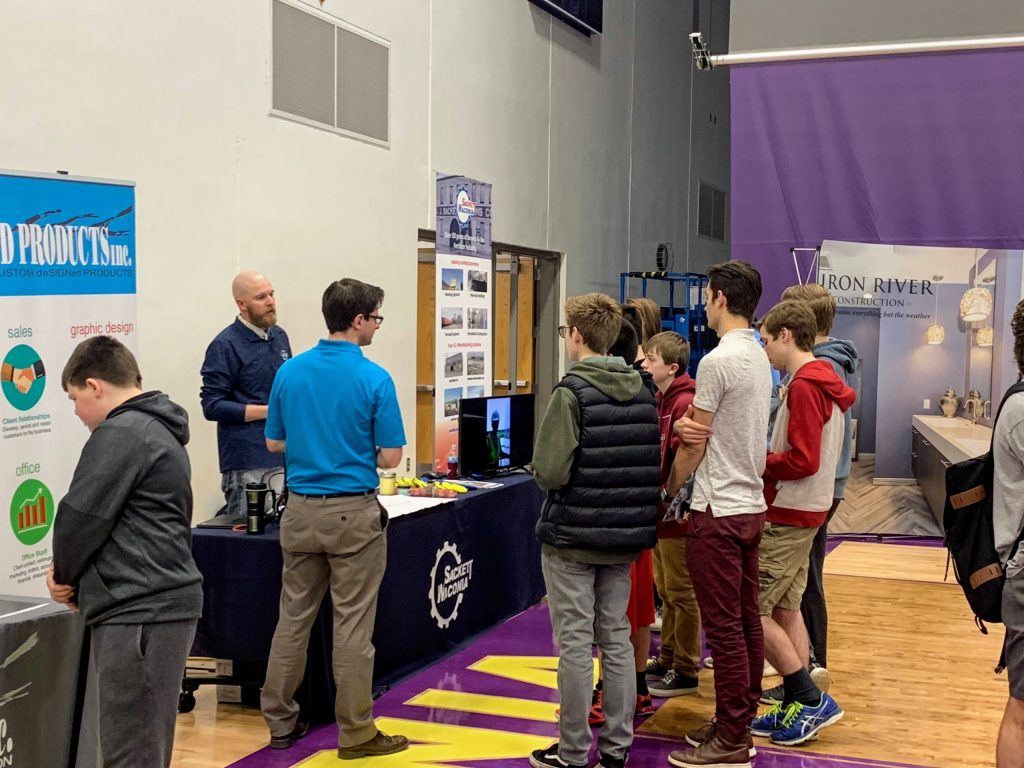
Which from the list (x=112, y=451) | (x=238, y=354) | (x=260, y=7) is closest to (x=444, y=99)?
(x=260, y=7)

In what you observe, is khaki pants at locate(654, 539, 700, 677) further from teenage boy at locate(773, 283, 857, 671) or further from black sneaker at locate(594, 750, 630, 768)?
black sneaker at locate(594, 750, 630, 768)

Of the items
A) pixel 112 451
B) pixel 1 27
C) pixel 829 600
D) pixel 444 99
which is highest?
pixel 444 99

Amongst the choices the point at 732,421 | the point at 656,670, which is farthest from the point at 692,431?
the point at 656,670

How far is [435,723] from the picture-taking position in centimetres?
411

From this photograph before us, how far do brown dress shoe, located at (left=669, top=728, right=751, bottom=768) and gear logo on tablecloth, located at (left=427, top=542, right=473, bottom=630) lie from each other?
146 centimetres

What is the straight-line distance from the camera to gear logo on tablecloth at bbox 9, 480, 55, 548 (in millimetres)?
3262

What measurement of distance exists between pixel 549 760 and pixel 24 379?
6.54 ft

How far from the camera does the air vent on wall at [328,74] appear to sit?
546cm

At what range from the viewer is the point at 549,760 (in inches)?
142

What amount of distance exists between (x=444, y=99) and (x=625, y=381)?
4103 millimetres

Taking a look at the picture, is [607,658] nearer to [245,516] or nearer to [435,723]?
[435,723]

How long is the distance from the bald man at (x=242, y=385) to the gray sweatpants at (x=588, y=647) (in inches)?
60.8

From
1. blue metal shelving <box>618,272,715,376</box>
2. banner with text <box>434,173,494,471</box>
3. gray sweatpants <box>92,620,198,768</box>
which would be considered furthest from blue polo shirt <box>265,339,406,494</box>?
blue metal shelving <box>618,272,715,376</box>

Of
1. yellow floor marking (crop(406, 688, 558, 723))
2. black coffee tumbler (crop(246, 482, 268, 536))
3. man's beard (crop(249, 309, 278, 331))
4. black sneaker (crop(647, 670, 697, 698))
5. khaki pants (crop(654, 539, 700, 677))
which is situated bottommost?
yellow floor marking (crop(406, 688, 558, 723))
